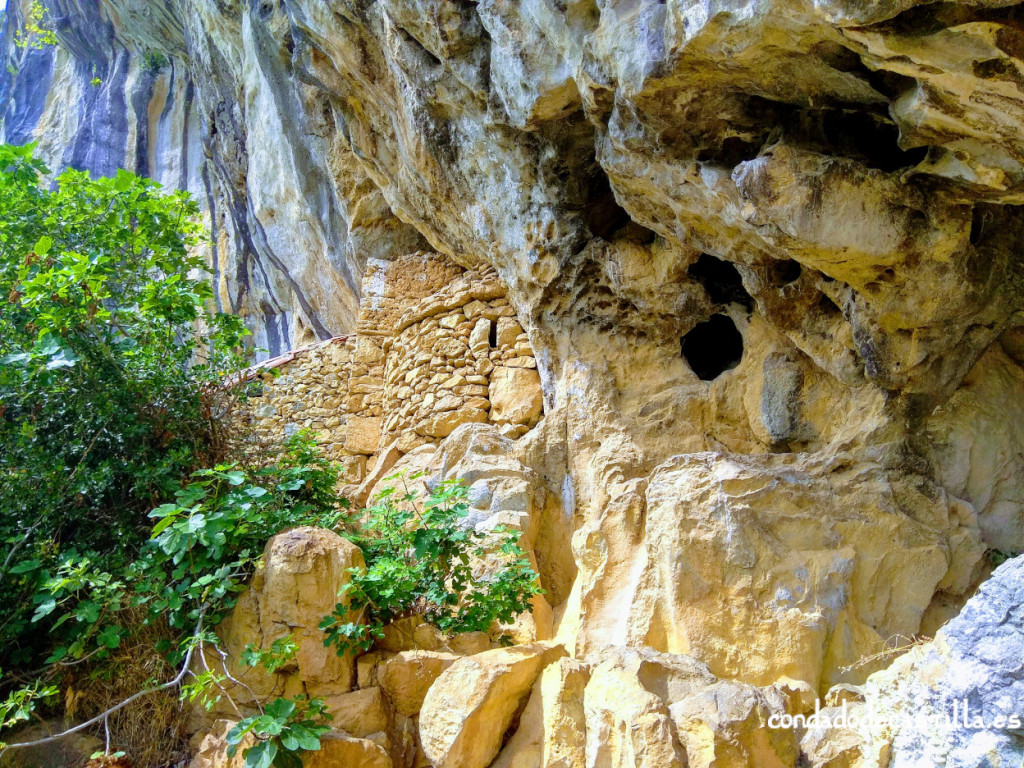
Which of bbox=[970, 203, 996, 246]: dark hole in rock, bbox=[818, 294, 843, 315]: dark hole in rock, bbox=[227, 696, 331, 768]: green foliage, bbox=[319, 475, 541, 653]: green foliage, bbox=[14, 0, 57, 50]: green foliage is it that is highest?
bbox=[14, 0, 57, 50]: green foliage

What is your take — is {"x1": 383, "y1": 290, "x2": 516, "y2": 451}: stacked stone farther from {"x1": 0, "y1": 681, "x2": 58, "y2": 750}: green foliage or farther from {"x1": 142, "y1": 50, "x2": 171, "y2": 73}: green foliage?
{"x1": 142, "y1": 50, "x2": 171, "y2": 73}: green foliage

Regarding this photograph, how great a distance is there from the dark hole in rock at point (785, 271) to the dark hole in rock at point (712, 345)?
110 centimetres

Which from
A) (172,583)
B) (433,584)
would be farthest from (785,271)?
(172,583)

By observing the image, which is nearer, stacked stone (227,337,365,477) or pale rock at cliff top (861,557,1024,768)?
pale rock at cliff top (861,557,1024,768)

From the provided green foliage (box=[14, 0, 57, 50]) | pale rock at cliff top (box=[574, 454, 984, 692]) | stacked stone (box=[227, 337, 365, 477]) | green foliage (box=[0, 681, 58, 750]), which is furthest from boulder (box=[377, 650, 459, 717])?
green foliage (box=[14, 0, 57, 50])

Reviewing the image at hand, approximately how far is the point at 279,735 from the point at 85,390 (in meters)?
2.29

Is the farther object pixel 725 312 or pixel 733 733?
pixel 725 312

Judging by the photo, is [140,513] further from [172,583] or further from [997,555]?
[997,555]

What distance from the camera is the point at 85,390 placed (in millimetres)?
4605

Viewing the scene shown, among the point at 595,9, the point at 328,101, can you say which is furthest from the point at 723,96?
the point at 328,101

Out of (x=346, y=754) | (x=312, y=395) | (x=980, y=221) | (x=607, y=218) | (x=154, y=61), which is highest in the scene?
(x=154, y=61)

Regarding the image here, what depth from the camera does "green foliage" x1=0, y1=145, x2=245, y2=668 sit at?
4.04 m

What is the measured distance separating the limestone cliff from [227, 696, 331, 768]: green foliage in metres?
0.47

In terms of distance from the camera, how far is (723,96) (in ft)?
12.0
